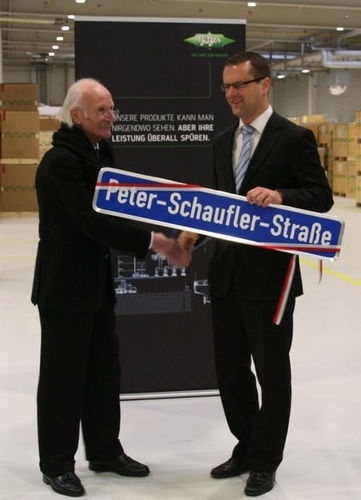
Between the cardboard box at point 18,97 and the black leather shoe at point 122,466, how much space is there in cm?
1201

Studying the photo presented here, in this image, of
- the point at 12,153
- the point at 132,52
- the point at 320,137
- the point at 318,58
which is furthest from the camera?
the point at 318,58

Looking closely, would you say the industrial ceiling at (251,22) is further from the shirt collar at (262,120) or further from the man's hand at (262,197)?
the man's hand at (262,197)

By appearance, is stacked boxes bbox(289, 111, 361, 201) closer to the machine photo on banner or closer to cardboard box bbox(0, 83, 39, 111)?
cardboard box bbox(0, 83, 39, 111)

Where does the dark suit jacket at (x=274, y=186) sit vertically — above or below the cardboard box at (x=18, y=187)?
above

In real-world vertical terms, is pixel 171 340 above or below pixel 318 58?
below

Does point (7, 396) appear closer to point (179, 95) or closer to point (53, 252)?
point (53, 252)

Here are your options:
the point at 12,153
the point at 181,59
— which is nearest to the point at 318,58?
the point at 12,153

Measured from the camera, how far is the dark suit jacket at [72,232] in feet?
9.05

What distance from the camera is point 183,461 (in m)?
3.33

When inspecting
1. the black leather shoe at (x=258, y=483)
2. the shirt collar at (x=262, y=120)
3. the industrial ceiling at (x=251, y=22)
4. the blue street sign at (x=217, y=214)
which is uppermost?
the industrial ceiling at (x=251, y=22)

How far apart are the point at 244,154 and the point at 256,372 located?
875 millimetres

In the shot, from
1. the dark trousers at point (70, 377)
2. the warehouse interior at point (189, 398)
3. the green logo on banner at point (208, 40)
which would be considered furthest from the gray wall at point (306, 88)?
the dark trousers at point (70, 377)

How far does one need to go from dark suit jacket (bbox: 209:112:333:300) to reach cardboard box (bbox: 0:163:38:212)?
11.6 metres

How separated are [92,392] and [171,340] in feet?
3.48
